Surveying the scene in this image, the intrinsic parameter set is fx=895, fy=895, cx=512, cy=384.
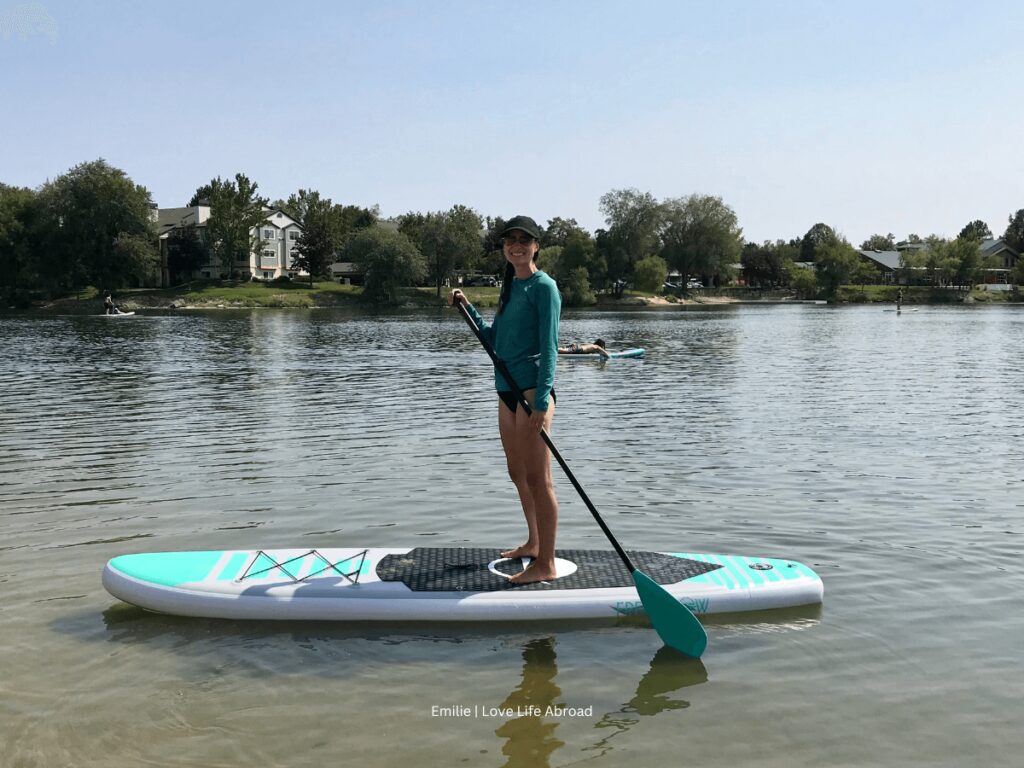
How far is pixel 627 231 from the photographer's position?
388ft

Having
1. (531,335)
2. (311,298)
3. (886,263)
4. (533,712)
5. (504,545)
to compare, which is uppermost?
(886,263)

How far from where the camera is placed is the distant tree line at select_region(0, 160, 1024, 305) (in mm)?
96188

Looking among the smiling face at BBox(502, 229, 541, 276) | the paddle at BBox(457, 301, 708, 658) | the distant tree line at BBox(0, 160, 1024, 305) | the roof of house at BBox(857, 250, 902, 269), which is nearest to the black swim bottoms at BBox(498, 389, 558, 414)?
the paddle at BBox(457, 301, 708, 658)

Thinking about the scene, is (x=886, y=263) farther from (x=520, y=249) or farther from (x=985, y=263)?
(x=520, y=249)

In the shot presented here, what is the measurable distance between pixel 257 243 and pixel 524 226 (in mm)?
111172

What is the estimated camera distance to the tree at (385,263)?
3875 inches

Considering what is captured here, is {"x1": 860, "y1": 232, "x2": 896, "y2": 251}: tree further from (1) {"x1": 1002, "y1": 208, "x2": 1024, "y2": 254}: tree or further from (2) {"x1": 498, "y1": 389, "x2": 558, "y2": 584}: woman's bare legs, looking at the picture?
(2) {"x1": 498, "y1": 389, "x2": 558, "y2": 584}: woman's bare legs

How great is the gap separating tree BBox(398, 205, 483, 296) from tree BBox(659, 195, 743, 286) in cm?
2937

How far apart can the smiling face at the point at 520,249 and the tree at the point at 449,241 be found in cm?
9905

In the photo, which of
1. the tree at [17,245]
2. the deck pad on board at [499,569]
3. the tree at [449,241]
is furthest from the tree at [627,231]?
the deck pad on board at [499,569]

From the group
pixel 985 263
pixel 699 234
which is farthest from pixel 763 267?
pixel 985 263

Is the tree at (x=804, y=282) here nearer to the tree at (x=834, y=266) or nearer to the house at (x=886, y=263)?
the tree at (x=834, y=266)

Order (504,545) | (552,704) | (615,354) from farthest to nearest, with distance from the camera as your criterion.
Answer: (615,354) → (504,545) → (552,704)

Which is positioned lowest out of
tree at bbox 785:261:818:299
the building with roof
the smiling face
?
the smiling face
